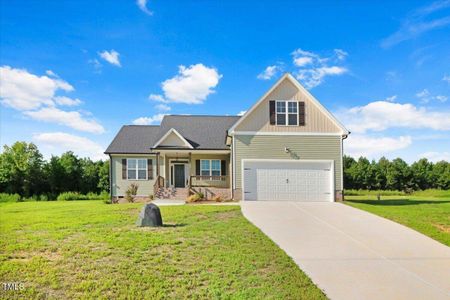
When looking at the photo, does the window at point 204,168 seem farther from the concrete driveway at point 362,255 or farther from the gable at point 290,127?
the concrete driveway at point 362,255

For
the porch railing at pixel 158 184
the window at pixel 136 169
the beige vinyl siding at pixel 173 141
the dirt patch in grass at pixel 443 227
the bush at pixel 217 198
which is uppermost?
the beige vinyl siding at pixel 173 141

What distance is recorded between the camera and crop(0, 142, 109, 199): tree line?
29141mm

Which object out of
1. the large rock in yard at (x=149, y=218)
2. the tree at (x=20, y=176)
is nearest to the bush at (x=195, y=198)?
the large rock in yard at (x=149, y=218)

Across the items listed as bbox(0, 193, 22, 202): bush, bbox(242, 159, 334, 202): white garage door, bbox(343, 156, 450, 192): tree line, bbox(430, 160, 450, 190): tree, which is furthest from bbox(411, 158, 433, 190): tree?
bbox(0, 193, 22, 202): bush

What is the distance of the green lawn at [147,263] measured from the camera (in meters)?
4.71

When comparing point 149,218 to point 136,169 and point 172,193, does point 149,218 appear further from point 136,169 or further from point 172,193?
point 136,169

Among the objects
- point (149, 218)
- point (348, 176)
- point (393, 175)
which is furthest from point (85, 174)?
point (393, 175)

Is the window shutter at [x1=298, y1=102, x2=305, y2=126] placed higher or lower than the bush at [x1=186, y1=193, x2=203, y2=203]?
higher

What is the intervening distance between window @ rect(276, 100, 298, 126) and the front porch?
4899 millimetres

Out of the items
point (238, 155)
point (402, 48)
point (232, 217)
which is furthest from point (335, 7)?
point (232, 217)

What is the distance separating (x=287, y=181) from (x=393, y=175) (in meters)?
26.3

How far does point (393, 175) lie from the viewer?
36.9m

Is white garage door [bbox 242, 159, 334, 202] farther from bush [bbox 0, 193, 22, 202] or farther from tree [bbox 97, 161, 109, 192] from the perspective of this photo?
bush [bbox 0, 193, 22, 202]

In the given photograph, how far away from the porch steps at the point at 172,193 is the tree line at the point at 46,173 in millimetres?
14057
